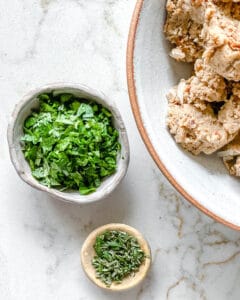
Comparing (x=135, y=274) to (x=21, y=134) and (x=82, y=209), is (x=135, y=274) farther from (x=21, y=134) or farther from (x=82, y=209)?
(x=21, y=134)

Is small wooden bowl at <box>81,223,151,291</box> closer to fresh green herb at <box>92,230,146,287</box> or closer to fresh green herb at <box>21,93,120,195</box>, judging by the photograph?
fresh green herb at <box>92,230,146,287</box>

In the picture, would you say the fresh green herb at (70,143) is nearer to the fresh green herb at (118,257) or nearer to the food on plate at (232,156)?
the fresh green herb at (118,257)

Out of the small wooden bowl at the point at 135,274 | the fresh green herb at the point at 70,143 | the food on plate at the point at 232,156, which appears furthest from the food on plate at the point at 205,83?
the small wooden bowl at the point at 135,274

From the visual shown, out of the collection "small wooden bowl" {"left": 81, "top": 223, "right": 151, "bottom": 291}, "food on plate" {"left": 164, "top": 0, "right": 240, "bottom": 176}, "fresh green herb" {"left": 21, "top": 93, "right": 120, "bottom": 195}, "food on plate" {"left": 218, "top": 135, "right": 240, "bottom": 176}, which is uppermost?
"food on plate" {"left": 164, "top": 0, "right": 240, "bottom": 176}

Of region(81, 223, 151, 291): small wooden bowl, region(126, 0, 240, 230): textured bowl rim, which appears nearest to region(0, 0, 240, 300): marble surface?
region(81, 223, 151, 291): small wooden bowl

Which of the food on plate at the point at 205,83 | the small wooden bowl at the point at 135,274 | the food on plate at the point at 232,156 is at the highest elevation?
the food on plate at the point at 205,83

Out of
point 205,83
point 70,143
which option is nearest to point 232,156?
point 205,83
